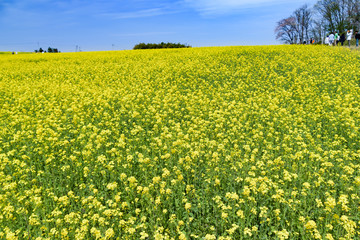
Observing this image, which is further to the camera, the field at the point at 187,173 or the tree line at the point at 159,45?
the tree line at the point at 159,45

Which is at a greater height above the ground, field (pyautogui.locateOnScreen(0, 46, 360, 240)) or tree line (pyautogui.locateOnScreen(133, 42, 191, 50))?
tree line (pyautogui.locateOnScreen(133, 42, 191, 50))

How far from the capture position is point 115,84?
60.4ft

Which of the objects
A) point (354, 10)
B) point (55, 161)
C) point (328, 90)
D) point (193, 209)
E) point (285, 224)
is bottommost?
point (285, 224)

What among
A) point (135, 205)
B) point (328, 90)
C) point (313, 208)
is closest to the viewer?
point (313, 208)

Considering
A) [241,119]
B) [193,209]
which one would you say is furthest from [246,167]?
[241,119]

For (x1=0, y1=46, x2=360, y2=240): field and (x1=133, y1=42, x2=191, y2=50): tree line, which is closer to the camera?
(x1=0, y1=46, x2=360, y2=240): field

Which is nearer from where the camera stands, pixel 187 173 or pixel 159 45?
pixel 187 173

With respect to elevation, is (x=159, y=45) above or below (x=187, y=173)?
above

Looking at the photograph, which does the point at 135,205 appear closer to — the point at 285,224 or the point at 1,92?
the point at 285,224

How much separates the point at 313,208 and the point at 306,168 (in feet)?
4.27

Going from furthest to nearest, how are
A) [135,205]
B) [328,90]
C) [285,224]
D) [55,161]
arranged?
1. [328,90]
2. [55,161]
3. [135,205]
4. [285,224]

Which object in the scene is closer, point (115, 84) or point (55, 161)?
point (55, 161)

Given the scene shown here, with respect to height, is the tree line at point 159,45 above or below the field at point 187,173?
above

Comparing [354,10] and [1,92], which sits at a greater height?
[354,10]
